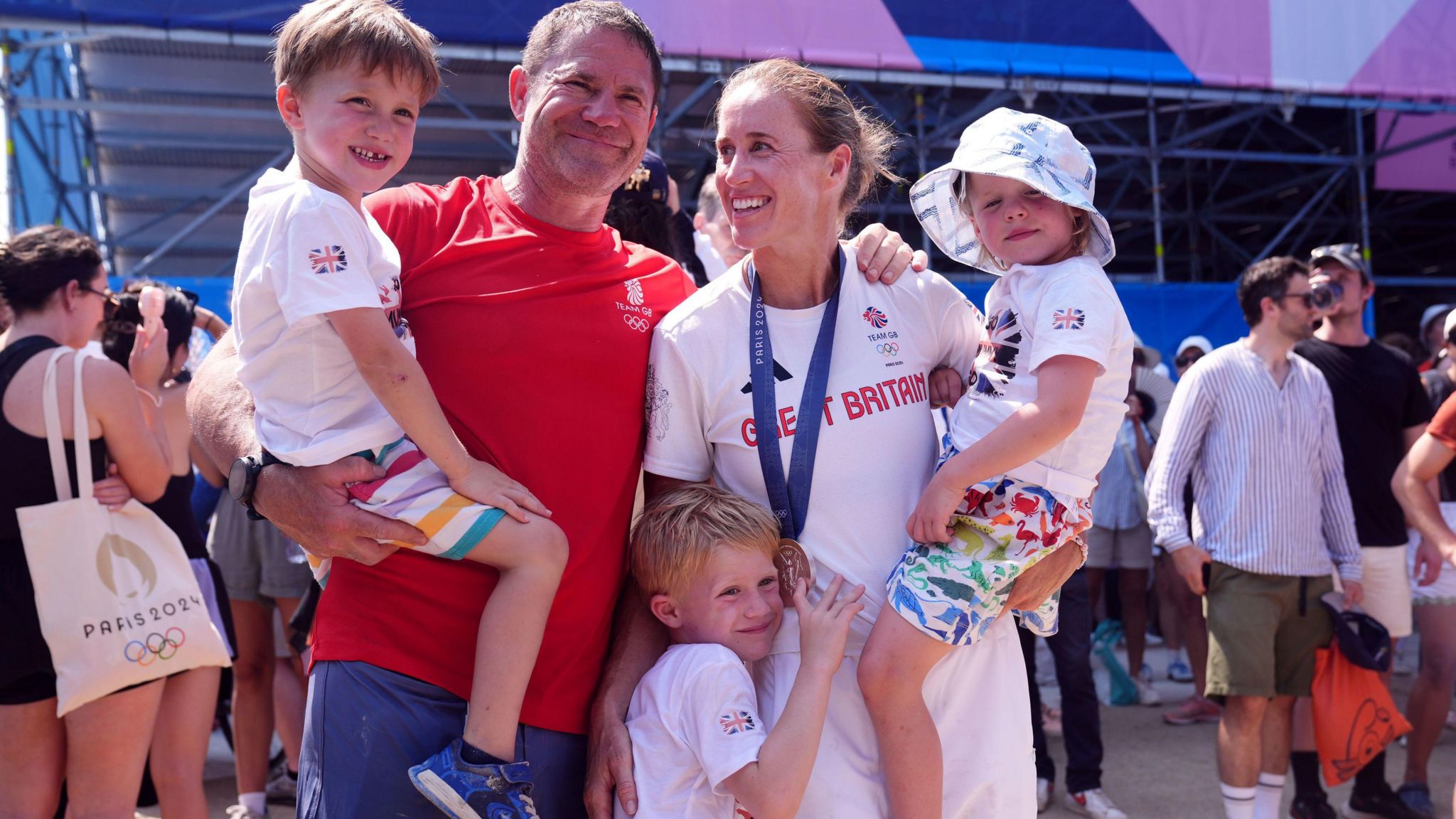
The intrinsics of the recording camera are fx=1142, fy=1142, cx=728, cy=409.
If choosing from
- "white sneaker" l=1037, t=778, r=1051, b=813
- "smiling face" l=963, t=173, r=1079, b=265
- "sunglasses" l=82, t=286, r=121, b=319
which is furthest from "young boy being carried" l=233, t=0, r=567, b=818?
"white sneaker" l=1037, t=778, r=1051, b=813

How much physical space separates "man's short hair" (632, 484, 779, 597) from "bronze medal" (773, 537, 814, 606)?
2 cm

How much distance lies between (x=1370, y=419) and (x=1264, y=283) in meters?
1.01

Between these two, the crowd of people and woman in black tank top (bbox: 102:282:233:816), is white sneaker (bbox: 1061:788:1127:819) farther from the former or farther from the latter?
woman in black tank top (bbox: 102:282:233:816)

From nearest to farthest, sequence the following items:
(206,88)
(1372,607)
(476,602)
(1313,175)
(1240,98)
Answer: (476,602) < (1372,607) < (1240,98) < (206,88) < (1313,175)

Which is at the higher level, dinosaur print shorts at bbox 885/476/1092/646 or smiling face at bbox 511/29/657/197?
smiling face at bbox 511/29/657/197

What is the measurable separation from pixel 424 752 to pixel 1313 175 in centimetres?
1201

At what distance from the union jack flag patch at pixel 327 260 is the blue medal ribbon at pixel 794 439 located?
0.75 m

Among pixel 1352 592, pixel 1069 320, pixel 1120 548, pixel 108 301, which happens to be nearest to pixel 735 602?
pixel 1069 320

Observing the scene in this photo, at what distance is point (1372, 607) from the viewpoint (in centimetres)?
531

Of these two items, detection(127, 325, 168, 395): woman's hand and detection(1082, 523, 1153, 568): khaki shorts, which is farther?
detection(1082, 523, 1153, 568): khaki shorts

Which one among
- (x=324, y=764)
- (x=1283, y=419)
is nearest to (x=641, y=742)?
(x=324, y=764)

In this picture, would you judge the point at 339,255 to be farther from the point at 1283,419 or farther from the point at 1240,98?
the point at 1240,98

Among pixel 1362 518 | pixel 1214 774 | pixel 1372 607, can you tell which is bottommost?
pixel 1214 774

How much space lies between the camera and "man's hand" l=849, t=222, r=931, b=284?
90.0 inches
